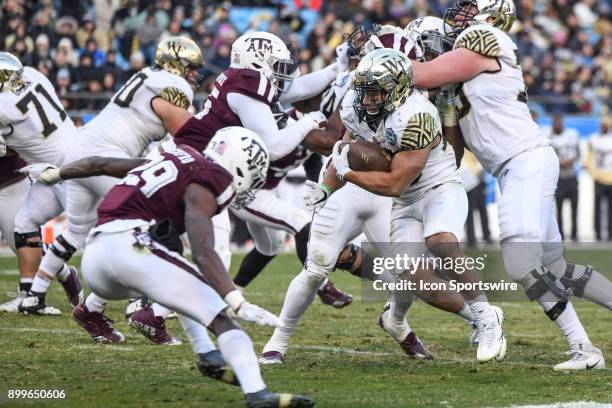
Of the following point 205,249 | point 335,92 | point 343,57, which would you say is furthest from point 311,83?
point 205,249

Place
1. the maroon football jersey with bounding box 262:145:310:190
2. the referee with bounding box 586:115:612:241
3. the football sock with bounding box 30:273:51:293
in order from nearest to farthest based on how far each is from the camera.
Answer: the football sock with bounding box 30:273:51:293 → the maroon football jersey with bounding box 262:145:310:190 → the referee with bounding box 586:115:612:241

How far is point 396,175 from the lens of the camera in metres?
5.95

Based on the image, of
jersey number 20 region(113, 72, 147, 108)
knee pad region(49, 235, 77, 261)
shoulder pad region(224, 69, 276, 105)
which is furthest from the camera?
knee pad region(49, 235, 77, 261)

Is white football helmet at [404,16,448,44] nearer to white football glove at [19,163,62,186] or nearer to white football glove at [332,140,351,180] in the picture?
white football glove at [332,140,351,180]

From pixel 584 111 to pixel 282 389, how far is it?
44.4ft

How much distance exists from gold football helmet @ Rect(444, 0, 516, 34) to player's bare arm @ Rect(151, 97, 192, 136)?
6.39ft

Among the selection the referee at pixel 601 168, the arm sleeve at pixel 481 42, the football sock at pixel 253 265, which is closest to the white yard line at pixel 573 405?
the arm sleeve at pixel 481 42

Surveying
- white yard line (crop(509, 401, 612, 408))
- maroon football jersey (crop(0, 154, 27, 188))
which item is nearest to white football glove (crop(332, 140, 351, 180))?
white yard line (crop(509, 401, 612, 408))

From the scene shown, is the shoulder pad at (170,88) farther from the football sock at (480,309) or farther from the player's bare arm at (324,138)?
the football sock at (480,309)

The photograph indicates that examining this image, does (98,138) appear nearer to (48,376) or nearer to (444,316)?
(48,376)

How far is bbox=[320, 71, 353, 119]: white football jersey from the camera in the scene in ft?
24.1

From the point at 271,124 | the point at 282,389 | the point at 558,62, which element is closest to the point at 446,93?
the point at 271,124

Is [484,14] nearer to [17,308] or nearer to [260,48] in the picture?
[260,48]

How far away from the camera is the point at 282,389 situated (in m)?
5.32
